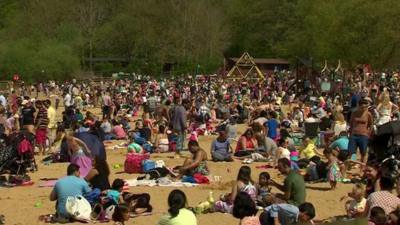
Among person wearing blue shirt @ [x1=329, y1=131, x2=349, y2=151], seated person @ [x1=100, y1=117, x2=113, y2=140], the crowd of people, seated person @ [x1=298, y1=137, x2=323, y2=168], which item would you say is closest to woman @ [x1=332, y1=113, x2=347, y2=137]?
the crowd of people

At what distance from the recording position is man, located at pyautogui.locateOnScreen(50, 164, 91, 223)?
10.1m

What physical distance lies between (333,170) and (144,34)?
58.2 metres

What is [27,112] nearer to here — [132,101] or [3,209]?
[3,209]

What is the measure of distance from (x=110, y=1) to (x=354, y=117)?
68433mm

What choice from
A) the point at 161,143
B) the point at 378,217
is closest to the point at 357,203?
the point at 378,217

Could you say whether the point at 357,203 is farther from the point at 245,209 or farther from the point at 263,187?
the point at 245,209

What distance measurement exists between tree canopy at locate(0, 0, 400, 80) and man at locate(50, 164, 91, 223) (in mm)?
43316

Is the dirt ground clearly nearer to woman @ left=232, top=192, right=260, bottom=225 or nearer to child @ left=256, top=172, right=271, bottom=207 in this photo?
child @ left=256, top=172, right=271, bottom=207

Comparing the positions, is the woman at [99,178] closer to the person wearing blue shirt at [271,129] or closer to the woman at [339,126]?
the person wearing blue shirt at [271,129]

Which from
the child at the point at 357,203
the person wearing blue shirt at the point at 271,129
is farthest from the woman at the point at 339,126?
the child at the point at 357,203

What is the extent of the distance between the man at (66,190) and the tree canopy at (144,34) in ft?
142

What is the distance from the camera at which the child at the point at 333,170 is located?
40.7 ft

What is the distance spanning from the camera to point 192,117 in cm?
2472

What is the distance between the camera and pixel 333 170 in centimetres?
1245
